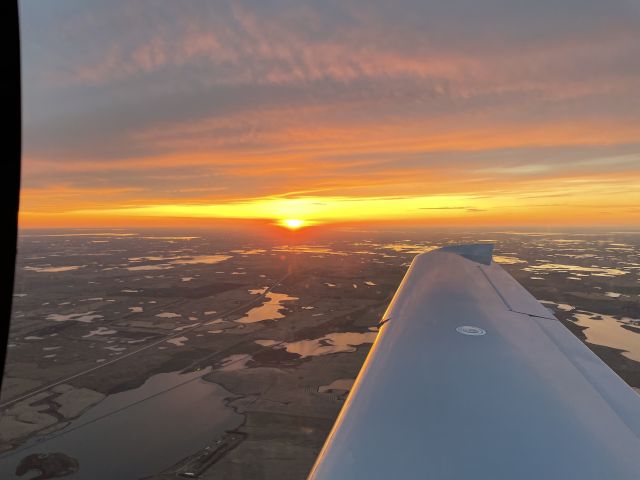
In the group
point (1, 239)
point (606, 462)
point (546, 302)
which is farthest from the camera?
point (546, 302)

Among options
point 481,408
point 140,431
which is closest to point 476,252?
point 481,408

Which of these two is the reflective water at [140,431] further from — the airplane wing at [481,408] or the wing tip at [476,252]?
the airplane wing at [481,408]

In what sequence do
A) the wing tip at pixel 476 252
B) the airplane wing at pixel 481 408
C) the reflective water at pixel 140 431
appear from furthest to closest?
1. the reflective water at pixel 140 431
2. the wing tip at pixel 476 252
3. the airplane wing at pixel 481 408

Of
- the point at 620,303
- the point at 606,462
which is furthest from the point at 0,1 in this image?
the point at 620,303

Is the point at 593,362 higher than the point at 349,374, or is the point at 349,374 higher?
the point at 593,362

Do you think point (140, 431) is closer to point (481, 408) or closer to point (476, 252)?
point (476, 252)

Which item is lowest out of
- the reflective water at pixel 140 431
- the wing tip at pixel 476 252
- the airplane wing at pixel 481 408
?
the reflective water at pixel 140 431

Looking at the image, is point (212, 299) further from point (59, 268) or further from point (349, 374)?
point (59, 268)

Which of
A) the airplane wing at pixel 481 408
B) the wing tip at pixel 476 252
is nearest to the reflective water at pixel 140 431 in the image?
the wing tip at pixel 476 252
